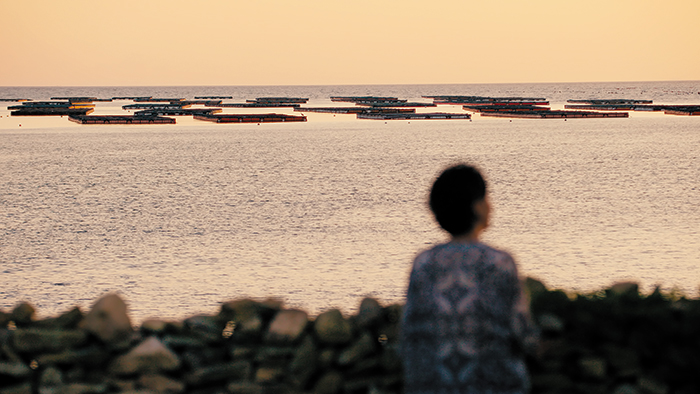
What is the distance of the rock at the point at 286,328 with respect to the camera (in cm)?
589

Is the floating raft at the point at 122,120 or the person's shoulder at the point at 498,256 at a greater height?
the floating raft at the point at 122,120

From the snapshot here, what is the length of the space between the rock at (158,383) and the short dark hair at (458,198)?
3.33 meters

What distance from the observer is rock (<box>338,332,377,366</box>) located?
18.4ft

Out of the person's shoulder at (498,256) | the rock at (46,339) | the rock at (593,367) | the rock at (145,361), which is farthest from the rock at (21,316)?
the rock at (593,367)

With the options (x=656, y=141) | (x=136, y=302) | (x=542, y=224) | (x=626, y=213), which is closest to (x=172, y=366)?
(x=136, y=302)

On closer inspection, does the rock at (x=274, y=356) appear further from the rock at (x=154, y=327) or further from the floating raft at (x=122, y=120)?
the floating raft at (x=122, y=120)

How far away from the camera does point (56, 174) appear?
37.1 metres

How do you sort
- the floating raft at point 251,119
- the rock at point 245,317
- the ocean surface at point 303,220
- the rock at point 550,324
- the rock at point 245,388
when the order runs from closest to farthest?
the rock at point 550,324
the rock at point 245,388
the rock at point 245,317
the ocean surface at point 303,220
the floating raft at point 251,119

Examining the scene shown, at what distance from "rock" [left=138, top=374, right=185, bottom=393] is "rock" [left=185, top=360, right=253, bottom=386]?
0.15m

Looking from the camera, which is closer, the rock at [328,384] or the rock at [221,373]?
the rock at [328,384]

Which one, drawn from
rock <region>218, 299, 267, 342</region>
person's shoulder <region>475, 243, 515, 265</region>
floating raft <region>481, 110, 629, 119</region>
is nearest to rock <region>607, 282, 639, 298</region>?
person's shoulder <region>475, 243, 515, 265</region>

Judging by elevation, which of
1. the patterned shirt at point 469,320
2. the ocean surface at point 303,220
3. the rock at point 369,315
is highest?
the patterned shirt at point 469,320

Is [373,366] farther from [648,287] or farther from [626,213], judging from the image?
[626,213]

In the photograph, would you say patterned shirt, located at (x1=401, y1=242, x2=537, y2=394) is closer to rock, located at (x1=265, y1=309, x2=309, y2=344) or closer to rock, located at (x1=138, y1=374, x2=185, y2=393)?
rock, located at (x1=265, y1=309, x2=309, y2=344)
